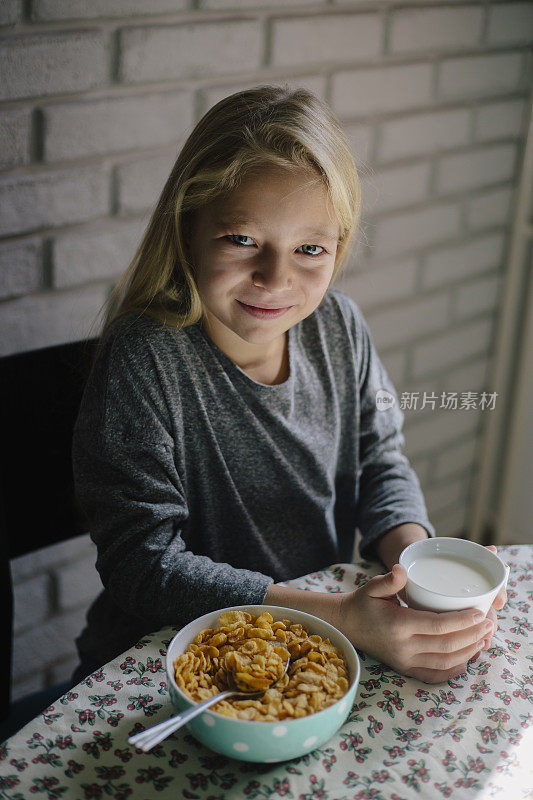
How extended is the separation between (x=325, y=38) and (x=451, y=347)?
858 millimetres

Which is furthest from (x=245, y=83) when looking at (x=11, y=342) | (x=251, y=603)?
(x=251, y=603)

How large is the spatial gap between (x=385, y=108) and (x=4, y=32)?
832 millimetres

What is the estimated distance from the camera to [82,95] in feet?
4.07

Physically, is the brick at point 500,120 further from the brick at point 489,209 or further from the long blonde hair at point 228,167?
the long blonde hair at point 228,167

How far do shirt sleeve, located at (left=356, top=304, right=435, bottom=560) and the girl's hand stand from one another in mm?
312

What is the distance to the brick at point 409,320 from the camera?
1.89 metres

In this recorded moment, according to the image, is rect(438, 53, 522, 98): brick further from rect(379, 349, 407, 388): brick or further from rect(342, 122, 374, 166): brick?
rect(379, 349, 407, 388): brick

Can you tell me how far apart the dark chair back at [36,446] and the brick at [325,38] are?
697 millimetres

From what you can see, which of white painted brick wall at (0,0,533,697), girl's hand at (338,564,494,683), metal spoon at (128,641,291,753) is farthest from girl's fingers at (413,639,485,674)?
white painted brick wall at (0,0,533,697)

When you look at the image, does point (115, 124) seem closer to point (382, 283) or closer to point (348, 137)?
point (348, 137)

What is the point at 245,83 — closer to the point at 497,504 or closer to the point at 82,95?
the point at 82,95

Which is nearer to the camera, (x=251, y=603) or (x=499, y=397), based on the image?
(x=251, y=603)

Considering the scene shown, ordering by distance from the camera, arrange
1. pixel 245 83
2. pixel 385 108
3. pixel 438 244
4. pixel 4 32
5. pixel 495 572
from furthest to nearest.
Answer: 1. pixel 438 244
2. pixel 385 108
3. pixel 245 83
4. pixel 4 32
5. pixel 495 572

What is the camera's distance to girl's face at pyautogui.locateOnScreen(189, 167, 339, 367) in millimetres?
943
